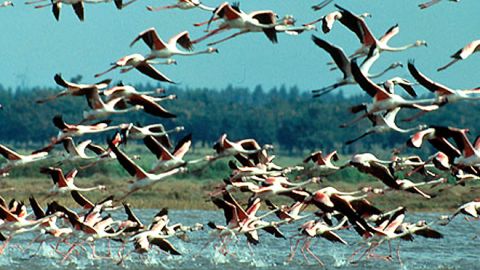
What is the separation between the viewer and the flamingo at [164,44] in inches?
651

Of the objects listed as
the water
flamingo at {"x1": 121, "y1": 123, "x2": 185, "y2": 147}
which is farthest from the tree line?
flamingo at {"x1": 121, "y1": 123, "x2": 185, "y2": 147}

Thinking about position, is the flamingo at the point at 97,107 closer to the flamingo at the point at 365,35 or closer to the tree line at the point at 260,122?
the flamingo at the point at 365,35

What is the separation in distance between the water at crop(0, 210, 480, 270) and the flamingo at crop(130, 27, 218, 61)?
11.4 ft

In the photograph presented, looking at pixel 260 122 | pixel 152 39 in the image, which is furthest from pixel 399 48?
pixel 260 122

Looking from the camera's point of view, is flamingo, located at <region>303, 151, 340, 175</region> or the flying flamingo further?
flamingo, located at <region>303, 151, 340, 175</region>

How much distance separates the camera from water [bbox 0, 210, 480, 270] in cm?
2039

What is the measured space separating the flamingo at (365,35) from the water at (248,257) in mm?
4210

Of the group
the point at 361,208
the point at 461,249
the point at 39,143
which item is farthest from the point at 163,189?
the point at 39,143

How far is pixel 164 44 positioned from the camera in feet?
55.2

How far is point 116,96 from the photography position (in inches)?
663

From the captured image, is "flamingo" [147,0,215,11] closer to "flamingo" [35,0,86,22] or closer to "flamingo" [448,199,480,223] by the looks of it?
"flamingo" [35,0,86,22]

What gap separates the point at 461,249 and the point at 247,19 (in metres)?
9.19

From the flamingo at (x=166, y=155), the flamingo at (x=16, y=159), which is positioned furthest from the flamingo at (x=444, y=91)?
the flamingo at (x=16, y=159)

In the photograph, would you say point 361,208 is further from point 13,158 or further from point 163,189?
point 163,189
